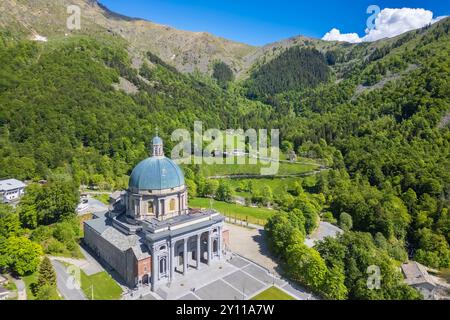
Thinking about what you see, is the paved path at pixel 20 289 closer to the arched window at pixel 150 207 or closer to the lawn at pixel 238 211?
the arched window at pixel 150 207

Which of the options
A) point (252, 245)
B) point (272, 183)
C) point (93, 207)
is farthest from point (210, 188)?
point (252, 245)

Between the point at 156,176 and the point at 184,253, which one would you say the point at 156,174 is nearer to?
the point at 156,176

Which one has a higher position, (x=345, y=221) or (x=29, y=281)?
(x=345, y=221)

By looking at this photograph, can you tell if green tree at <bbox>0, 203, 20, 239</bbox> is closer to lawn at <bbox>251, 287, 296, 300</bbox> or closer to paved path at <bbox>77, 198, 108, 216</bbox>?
paved path at <bbox>77, 198, 108, 216</bbox>

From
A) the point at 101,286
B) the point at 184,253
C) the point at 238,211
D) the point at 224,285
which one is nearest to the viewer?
the point at 101,286

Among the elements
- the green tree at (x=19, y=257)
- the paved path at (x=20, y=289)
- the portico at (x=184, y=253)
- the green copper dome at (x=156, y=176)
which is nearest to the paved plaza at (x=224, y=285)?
the portico at (x=184, y=253)

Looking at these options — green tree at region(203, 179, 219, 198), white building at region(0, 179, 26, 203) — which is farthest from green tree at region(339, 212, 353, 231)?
white building at region(0, 179, 26, 203)
